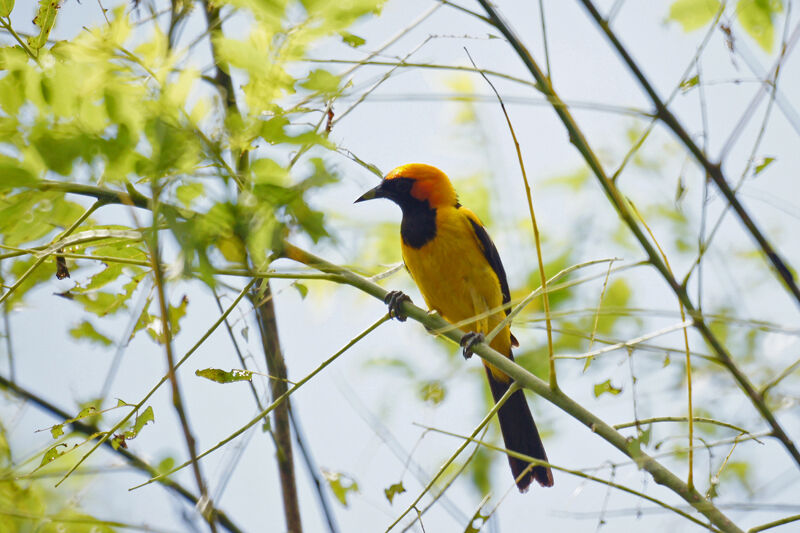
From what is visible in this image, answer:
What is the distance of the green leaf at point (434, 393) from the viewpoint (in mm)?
2258

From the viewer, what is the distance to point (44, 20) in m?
1.83

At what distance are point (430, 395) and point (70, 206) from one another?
113 cm

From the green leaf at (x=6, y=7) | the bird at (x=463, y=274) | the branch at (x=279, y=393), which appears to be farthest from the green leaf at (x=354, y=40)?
the bird at (x=463, y=274)

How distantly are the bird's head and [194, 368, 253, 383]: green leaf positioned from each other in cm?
255

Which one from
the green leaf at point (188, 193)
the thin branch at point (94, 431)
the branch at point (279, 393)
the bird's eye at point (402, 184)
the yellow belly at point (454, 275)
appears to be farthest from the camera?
the bird's eye at point (402, 184)

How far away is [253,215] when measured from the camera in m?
1.21

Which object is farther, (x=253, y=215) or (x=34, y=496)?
(x=34, y=496)

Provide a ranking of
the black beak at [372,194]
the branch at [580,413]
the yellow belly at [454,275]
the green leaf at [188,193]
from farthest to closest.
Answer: the black beak at [372,194]
the yellow belly at [454,275]
the branch at [580,413]
the green leaf at [188,193]

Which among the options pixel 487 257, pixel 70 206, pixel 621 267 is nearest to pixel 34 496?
pixel 70 206

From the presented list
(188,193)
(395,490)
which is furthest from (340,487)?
(188,193)

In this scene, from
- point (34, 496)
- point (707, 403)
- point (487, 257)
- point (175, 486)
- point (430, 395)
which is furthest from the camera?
point (487, 257)

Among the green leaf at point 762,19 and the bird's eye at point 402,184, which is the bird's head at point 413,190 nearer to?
the bird's eye at point 402,184

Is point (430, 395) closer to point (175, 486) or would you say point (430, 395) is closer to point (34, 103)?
point (175, 486)

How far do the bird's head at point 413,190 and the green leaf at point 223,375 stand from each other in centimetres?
255
